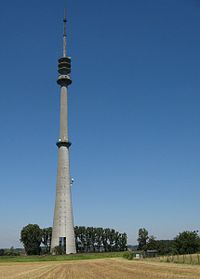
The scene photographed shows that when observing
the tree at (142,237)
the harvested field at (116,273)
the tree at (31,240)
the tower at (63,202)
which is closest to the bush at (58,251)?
the tower at (63,202)

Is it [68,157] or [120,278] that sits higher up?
[68,157]

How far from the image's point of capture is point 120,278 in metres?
29.5

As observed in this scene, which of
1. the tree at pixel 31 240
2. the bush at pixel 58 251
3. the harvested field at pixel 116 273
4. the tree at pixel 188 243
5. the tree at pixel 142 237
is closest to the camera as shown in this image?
the harvested field at pixel 116 273

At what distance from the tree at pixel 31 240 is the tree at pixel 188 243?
6299cm

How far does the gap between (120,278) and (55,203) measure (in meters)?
97.9

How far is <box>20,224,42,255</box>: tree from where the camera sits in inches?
5807

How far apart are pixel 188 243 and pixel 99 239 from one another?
83586 millimetres

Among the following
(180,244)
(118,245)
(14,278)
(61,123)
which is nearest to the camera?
(14,278)

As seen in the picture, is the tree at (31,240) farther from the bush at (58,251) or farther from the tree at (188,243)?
the tree at (188,243)

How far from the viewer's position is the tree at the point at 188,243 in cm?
9861

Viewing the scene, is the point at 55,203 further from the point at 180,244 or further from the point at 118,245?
the point at 118,245

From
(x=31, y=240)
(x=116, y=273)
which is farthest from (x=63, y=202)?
(x=116, y=273)

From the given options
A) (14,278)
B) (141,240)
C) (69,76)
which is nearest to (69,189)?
(69,76)

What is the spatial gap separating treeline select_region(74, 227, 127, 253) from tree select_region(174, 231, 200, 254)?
78.8 meters
